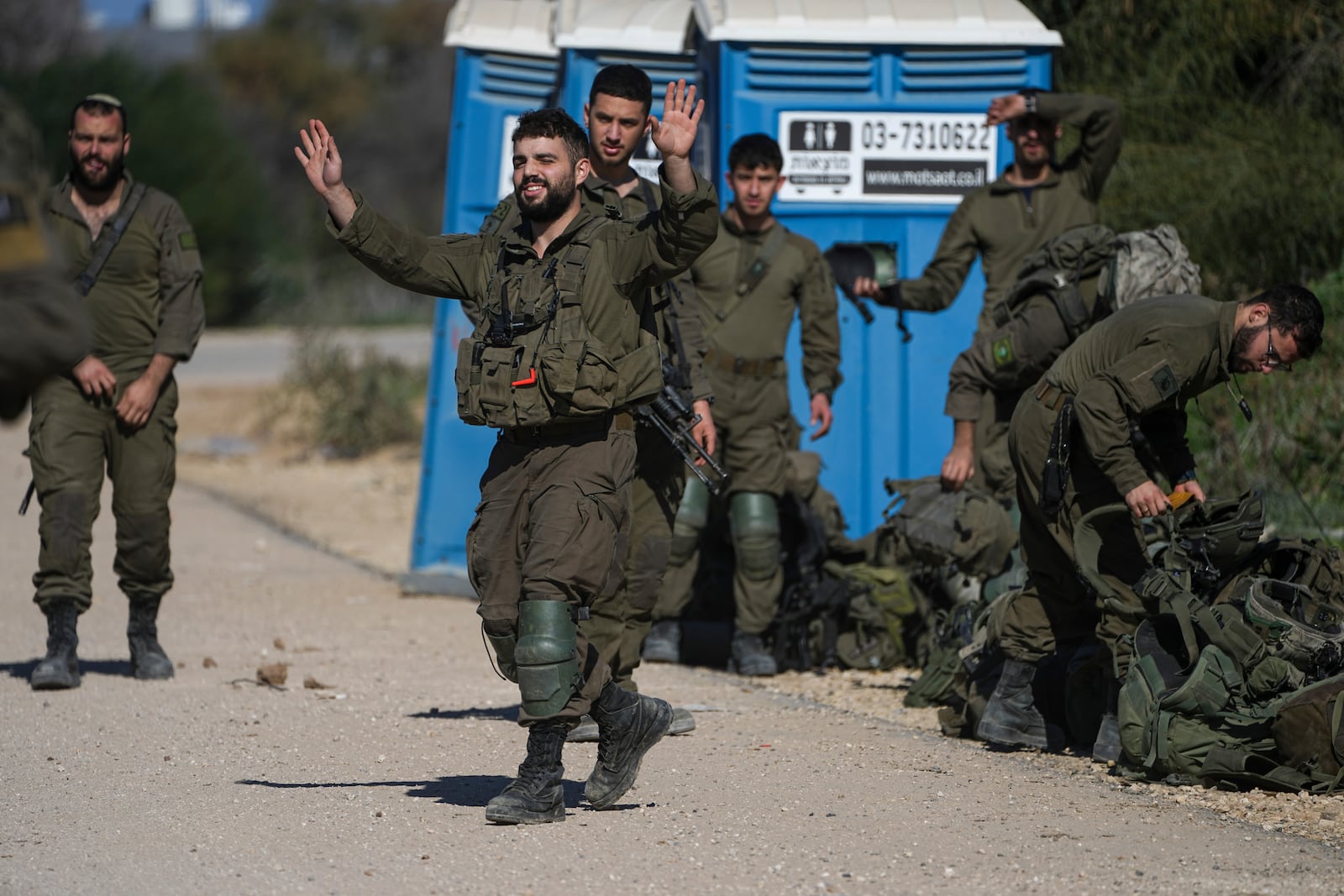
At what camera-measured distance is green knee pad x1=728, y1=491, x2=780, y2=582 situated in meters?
7.89

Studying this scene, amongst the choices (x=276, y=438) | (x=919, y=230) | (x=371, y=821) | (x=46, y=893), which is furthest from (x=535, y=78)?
(x=276, y=438)

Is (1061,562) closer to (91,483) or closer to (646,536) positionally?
(646,536)

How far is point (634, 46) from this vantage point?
9.71 m

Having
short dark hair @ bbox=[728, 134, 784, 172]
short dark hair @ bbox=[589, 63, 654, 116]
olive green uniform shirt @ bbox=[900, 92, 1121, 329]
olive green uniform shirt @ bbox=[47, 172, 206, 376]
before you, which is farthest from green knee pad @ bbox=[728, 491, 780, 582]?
olive green uniform shirt @ bbox=[47, 172, 206, 376]

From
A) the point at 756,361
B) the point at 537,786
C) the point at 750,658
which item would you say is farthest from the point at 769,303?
the point at 537,786

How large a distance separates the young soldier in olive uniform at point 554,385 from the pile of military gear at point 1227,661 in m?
1.54

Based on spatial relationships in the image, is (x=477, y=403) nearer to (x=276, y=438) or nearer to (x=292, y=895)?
(x=292, y=895)

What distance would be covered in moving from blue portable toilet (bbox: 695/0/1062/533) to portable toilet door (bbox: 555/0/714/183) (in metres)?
0.42

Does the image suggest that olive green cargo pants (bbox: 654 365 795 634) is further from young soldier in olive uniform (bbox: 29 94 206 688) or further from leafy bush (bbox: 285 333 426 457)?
leafy bush (bbox: 285 333 426 457)

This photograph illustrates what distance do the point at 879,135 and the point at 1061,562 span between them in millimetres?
3784

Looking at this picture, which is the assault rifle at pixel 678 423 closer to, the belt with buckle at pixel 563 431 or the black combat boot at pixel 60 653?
the belt with buckle at pixel 563 431

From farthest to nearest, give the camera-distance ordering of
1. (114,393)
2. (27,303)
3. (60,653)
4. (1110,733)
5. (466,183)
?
1. (466,183)
2. (114,393)
3. (60,653)
4. (1110,733)
5. (27,303)

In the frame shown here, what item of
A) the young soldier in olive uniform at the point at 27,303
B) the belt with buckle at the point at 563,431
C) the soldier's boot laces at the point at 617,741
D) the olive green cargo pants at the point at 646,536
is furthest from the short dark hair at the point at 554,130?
the young soldier in olive uniform at the point at 27,303

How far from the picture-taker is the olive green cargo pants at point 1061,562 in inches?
237
